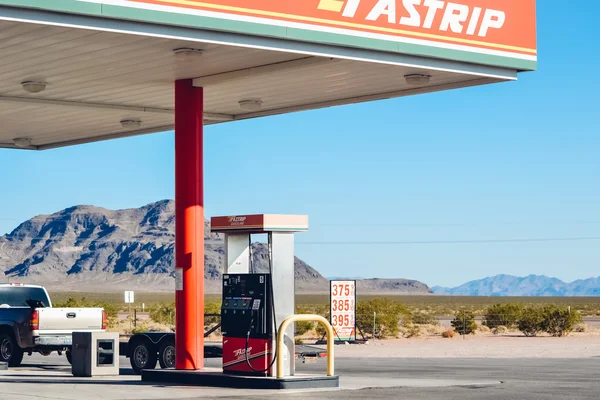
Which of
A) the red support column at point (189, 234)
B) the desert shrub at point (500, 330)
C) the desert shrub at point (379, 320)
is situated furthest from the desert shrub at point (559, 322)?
the red support column at point (189, 234)

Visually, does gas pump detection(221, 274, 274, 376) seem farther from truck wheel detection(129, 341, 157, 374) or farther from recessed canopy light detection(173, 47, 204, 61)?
truck wheel detection(129, 341, 157, 374)

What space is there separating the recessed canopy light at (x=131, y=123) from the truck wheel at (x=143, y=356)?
476 cm

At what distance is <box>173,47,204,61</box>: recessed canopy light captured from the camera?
1817 cm

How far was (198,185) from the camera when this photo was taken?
838 inches

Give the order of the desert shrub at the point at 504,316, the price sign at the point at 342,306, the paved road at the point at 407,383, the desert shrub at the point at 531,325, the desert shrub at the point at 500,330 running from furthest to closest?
the desert shrub at the point at 504,316, the desert shrub at the point at 500,330, the desert shrub at the point at 531,325, the price sign at the point at 342,306, the paved road at the point at 407,383

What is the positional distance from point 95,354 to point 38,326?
307cm

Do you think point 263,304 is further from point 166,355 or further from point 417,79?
point 166,355

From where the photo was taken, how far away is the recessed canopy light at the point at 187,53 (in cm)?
1817

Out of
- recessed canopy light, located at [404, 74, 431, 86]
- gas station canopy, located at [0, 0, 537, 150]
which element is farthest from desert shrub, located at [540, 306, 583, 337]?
recessed canopy light, located at [404, 74, 431, 86]

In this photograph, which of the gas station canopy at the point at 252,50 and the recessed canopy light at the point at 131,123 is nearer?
the gas station canopy at the point at 252,50

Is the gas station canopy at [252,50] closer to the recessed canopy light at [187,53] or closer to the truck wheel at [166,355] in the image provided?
the recessed canopy light at [187,53]

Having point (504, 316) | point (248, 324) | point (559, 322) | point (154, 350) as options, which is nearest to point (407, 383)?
point (248, 324)

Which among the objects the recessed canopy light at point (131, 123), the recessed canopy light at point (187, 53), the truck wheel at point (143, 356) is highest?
the recessed canopy light at point (131, 123)

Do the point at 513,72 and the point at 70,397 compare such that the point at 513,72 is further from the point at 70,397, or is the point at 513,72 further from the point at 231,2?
the point at 70,397
